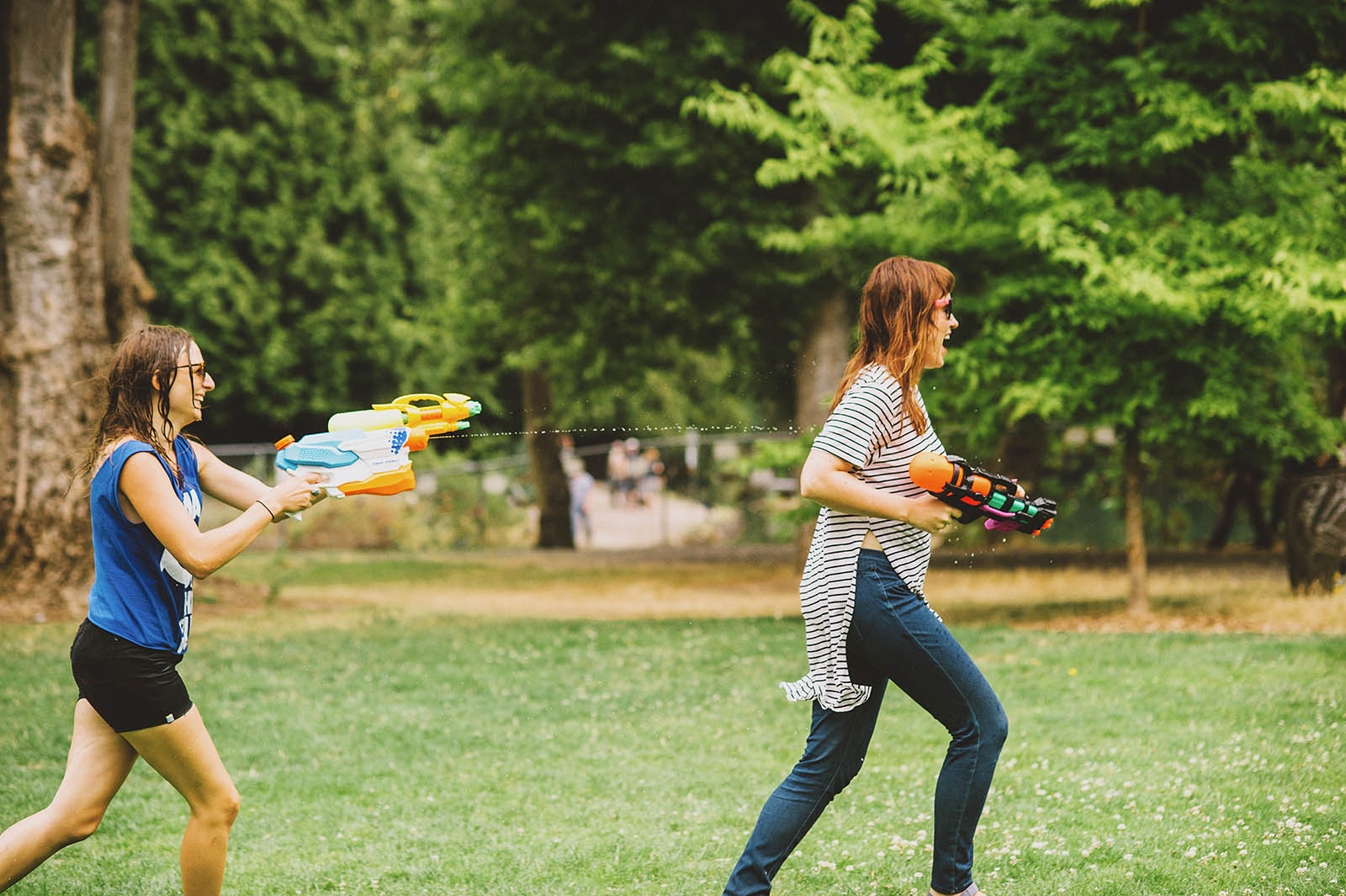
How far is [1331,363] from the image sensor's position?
14531 mm

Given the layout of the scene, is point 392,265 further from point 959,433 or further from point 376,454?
point 376,454

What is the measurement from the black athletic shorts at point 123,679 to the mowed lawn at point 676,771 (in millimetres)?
1568

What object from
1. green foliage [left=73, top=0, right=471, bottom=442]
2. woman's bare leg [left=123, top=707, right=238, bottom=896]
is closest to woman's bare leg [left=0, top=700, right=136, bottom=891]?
woman's bare leg [left=123, top=707, right=238, bottom=896]

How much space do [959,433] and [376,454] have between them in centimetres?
989

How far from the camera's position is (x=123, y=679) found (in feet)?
10.9

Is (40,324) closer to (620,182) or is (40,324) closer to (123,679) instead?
(620,182)

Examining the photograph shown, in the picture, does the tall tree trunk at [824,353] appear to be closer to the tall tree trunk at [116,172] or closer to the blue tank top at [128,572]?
the tall tree trunk at [116,172]

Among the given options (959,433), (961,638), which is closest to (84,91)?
(959,433)

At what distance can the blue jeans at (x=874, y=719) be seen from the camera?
3.57 metres

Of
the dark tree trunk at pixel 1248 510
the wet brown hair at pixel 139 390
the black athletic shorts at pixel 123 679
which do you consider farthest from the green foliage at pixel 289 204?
the black athletic shorts at pixel 123 679

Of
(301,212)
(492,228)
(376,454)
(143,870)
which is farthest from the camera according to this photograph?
(301,212)

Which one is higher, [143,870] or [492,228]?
[492,228]

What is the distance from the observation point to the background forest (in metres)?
10.4

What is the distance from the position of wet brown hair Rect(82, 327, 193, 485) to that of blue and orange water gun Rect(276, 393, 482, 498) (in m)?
0.34
